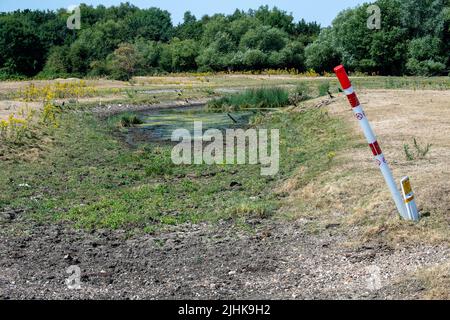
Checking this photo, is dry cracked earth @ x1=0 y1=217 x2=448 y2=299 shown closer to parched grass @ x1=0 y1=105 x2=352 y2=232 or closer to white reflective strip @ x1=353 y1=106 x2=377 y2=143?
parched grass @ x1=0 y1=105 x2=352 y2=232

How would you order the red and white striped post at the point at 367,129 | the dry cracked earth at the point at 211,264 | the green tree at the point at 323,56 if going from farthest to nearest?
the green tree at the point at 323,56 < the red and white striped post at the point at 367,129 < the dry cracked earth at the point at 211,264

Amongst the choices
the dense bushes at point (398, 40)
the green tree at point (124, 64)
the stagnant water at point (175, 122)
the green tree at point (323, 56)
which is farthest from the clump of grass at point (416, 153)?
the green tree at point (323, 56)

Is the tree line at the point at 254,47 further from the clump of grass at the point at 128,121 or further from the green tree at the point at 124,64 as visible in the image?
the clump of grass at the point at 128,121

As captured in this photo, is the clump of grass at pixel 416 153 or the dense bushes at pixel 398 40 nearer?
the clump of grass at pixel 416 153

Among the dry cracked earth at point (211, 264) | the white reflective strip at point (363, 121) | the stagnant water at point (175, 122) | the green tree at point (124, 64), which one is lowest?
the dry cracked earth at point (211, 264)

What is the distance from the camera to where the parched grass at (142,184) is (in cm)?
1025

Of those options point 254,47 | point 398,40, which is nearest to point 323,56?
point 398,40

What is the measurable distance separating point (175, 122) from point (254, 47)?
46.8 m

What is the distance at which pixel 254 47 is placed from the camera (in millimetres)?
71688

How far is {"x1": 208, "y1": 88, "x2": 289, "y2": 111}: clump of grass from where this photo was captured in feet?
99.1

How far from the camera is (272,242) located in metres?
8.68

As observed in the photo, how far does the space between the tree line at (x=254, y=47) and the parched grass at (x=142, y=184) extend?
3703cm

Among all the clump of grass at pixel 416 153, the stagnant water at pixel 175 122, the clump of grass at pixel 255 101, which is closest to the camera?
the clump of grass at pixel 416 153

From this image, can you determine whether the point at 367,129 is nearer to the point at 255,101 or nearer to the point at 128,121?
the point at 128,121
